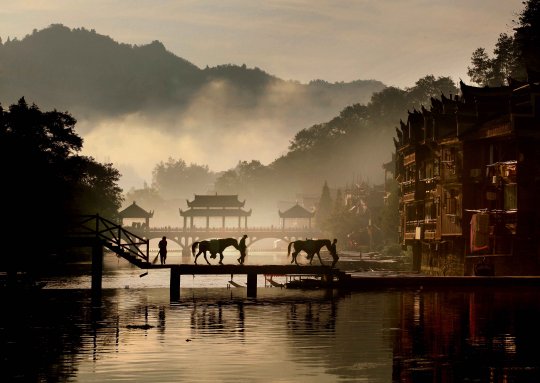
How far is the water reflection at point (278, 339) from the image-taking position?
32.2m

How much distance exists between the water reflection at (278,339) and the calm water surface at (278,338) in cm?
5

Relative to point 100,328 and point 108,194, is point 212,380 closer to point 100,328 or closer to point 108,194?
point 100,328

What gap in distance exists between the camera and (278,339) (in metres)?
42.0

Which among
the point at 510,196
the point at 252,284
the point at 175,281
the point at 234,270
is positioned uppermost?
the point at 510,196

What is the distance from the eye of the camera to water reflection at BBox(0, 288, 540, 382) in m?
32.2

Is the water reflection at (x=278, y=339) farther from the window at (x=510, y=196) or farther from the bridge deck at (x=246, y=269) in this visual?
the window at (x=510, y=196)

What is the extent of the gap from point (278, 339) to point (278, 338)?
41cm

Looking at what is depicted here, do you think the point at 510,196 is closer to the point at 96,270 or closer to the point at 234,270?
the point at 234,270

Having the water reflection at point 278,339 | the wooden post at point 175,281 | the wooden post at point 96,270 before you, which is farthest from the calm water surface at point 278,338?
the wooden post at point 96,270

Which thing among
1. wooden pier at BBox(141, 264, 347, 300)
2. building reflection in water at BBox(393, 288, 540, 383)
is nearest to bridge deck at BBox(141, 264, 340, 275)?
wooden pier at BBox(141, 264, 347, 300)

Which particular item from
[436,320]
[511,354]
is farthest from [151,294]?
[511,354]

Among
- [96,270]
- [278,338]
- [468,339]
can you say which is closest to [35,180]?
[96,270]

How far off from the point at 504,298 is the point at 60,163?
189 feet

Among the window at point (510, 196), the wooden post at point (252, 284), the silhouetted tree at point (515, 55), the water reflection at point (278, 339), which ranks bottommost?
the water reflection at point (278, 339)
